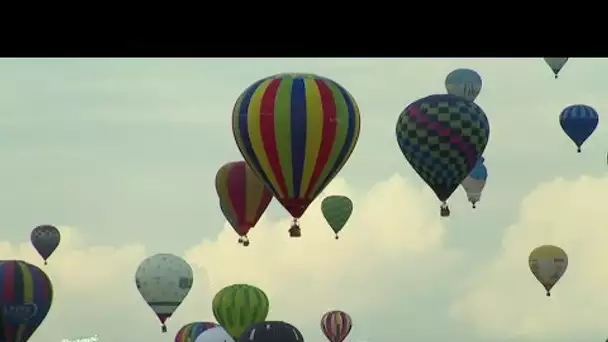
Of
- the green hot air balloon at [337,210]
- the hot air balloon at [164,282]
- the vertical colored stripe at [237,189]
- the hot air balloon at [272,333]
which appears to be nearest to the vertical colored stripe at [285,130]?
the hot air balloon at [272,333]

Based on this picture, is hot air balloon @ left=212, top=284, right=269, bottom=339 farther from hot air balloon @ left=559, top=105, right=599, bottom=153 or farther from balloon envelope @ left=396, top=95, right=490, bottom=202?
hot air balloon @ left=559, top=105, right=599, bottom=153

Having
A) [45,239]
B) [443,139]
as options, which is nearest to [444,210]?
[443,139]

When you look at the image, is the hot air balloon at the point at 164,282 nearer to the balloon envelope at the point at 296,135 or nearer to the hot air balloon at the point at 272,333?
the hot air balloon at the point at 272,333

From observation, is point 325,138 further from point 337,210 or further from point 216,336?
point 337,210

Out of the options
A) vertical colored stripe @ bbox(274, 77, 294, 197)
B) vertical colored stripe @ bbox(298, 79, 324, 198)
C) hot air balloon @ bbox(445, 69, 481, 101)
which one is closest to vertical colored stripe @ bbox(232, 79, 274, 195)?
vertical colored stripe @ bbox(274, 77, 294, 197)
